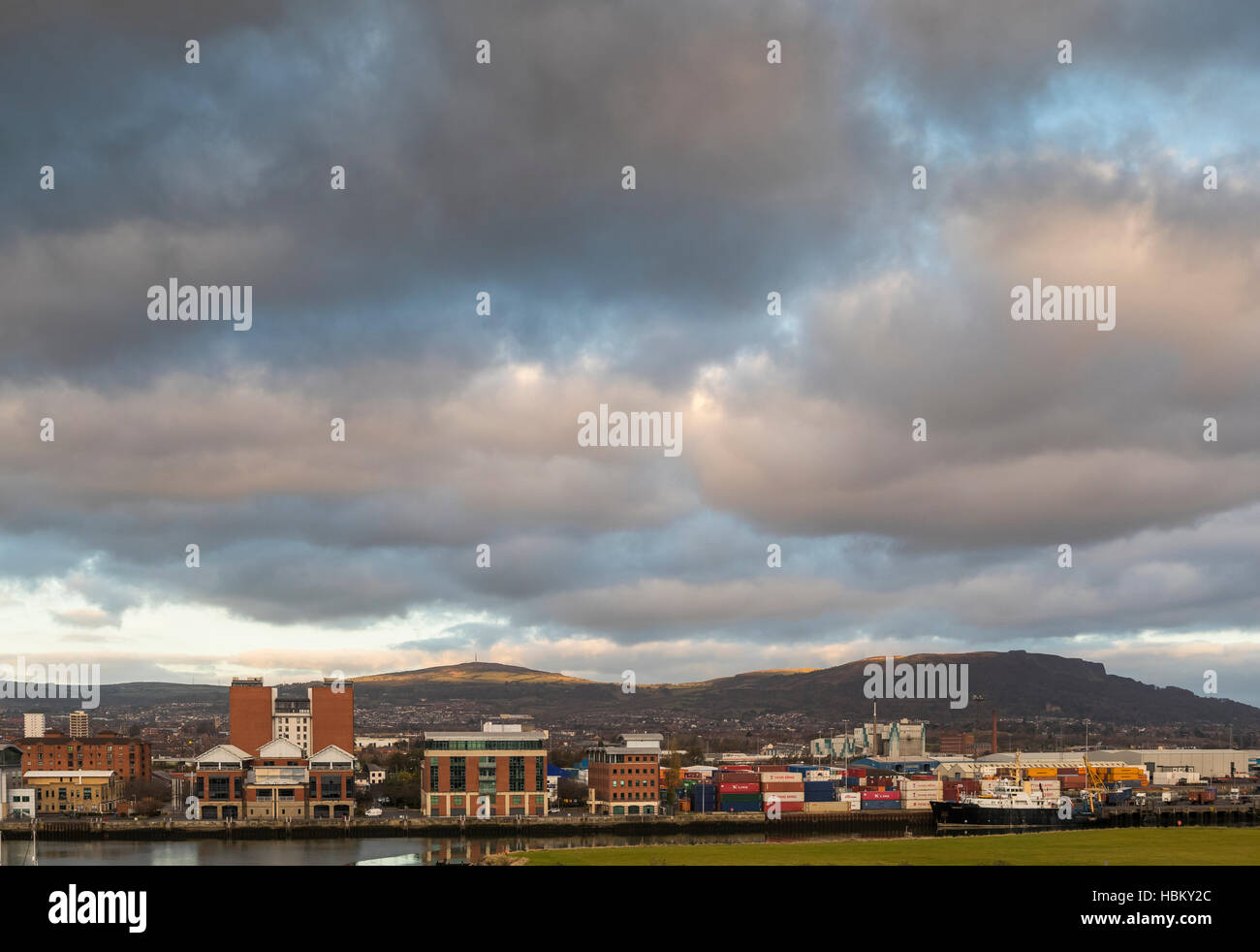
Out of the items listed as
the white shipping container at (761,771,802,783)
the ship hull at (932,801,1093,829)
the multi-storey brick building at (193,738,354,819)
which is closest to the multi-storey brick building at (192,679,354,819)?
the multi-storey brick building at (193,738,354,819)

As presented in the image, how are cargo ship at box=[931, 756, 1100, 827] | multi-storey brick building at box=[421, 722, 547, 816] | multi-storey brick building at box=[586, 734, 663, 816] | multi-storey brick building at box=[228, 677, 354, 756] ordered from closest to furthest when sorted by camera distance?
multi-storey brick building at box=[421, 722, 547, 816] < multi-storey brick building at box=[586, 734, 663, 816] < cargo ship at box=[931, 756, 1100, 827] < multi-storey brick building at box=[228, 677, 354, 756]

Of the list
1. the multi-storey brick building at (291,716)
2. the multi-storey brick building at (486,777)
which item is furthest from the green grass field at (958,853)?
the multi-storey brick building at (291,716)

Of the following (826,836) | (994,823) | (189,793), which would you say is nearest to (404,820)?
(189,793)

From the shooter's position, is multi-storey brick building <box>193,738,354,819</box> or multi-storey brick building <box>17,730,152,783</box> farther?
multi-storey brick building <box>17,730,152,783</box>

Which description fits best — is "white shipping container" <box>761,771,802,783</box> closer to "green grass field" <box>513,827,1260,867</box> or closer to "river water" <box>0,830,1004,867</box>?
"river water" <box>0,830,1004,867</box>

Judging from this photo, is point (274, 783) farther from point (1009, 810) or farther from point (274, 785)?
point (1009, 810)
